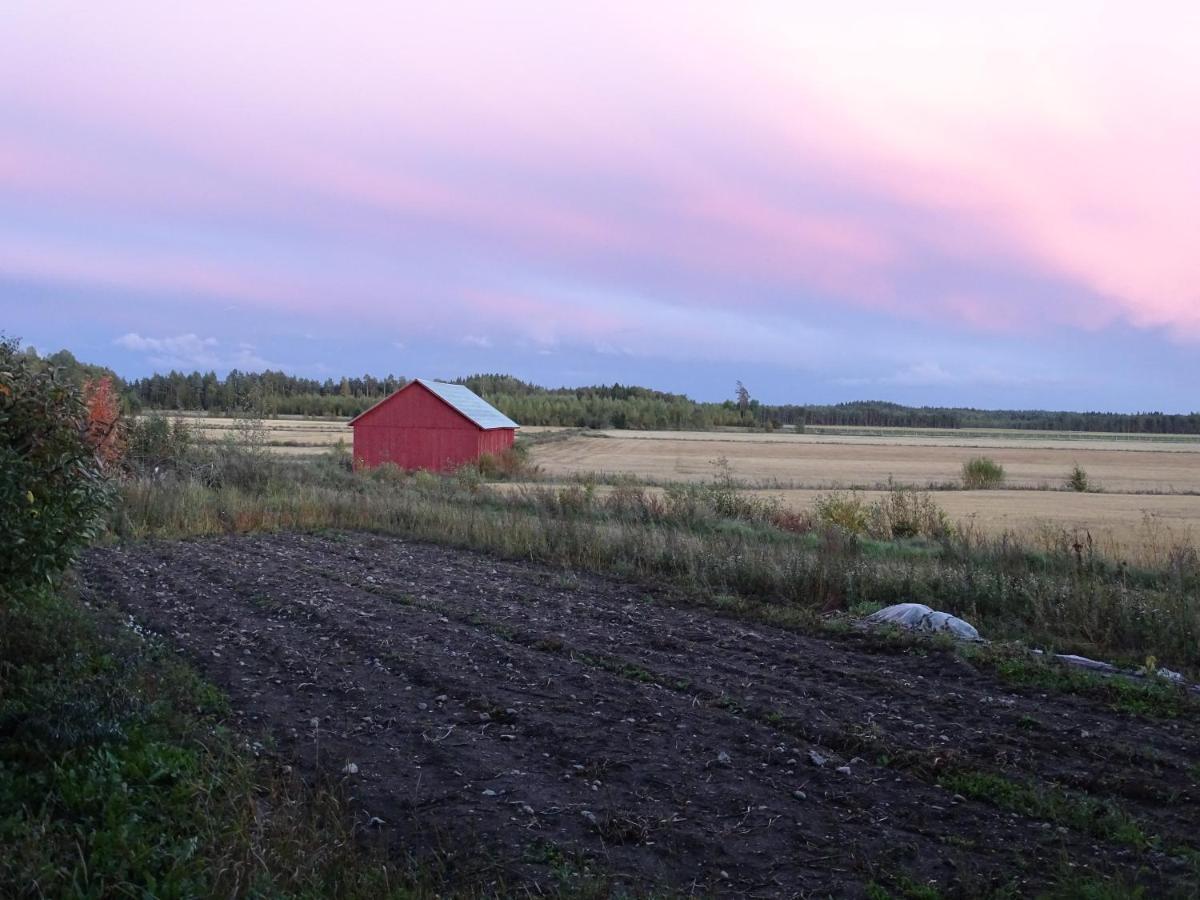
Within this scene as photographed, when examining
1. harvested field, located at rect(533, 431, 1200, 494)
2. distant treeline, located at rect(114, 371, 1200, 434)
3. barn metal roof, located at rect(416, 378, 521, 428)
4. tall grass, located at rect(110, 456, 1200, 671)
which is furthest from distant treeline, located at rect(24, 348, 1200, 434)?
tall grass, located at rect(110, 456, 1200, 671)

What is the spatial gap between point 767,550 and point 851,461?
193 feet

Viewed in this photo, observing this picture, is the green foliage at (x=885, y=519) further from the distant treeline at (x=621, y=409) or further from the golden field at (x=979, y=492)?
the distant treeline at (x=621, y=409)

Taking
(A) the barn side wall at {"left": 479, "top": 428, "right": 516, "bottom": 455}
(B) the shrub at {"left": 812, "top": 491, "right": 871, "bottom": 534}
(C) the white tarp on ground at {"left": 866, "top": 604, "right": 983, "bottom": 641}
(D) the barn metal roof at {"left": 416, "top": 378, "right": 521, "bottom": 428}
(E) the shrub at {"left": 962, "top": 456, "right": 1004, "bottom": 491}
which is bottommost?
(E) the shrub at {"left": 962, "top": 456, "right": 1004, "bottom": 491}

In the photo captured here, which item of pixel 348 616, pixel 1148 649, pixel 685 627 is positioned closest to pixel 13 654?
pixel 348 616

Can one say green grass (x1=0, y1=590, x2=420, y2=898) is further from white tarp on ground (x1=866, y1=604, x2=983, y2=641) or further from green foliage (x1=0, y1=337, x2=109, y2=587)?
white tarp on ground (x1=866, y1=604, x2=983, y2=641)

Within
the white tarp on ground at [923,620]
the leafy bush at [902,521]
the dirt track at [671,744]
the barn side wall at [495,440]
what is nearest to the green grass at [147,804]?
the dirt track at [671,744]

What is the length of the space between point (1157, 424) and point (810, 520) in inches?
6525

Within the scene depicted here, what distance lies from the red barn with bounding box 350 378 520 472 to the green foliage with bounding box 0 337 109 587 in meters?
32.7

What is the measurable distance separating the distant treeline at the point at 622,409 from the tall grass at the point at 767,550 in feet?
230

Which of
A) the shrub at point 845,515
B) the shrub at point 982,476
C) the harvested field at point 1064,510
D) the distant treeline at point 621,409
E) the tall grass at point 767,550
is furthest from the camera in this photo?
the distant treeline at point 621,409

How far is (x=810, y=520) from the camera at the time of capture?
20.0 m

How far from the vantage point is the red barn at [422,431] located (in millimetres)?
39719

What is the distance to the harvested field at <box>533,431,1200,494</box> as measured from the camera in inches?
2044

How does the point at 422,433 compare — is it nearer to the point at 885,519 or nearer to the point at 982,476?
the point at 885,519
